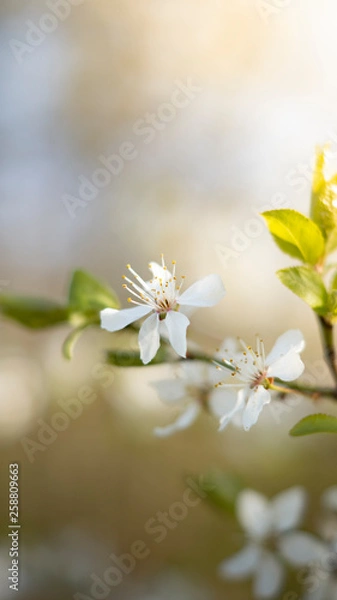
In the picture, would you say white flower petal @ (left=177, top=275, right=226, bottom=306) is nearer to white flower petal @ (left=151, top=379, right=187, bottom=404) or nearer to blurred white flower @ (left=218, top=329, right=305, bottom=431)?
blurred white flower @ (left=218, top=329, right=305, bottom=431)

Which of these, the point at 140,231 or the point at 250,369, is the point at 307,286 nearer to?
the point at 250,369

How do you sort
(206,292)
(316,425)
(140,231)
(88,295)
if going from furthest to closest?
(140,231) < (88,295) < (206,292) < (316,425)

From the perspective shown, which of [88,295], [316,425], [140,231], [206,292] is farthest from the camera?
[140,231]

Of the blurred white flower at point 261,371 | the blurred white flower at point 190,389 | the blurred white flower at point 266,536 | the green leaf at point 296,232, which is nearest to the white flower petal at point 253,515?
the blurred white flower at point 266,536

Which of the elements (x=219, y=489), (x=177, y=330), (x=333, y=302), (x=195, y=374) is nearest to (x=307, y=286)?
(x=333, y=302)

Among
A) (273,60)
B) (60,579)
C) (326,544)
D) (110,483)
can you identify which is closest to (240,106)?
(273,60)

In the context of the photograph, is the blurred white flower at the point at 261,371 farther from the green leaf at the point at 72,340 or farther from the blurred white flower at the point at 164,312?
the green leaf at the point at 72,340

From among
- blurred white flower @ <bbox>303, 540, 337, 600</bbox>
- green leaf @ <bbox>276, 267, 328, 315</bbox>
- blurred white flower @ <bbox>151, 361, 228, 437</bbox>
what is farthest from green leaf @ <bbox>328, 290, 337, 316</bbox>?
blurred white flower @ <bbox>303, 540, 337, 600</bbox>
